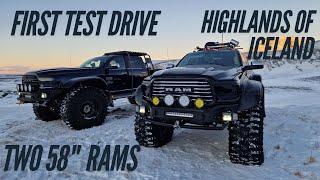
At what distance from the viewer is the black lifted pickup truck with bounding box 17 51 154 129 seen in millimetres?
8648

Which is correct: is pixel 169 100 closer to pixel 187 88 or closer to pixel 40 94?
pixel 187 88

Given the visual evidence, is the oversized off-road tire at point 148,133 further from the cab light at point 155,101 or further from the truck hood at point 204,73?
the truck hood at point 204,73

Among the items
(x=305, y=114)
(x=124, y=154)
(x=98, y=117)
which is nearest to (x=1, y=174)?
(x=124, y=154)

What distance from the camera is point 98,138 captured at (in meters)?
7.56

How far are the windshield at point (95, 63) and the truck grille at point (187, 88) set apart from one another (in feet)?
14.9

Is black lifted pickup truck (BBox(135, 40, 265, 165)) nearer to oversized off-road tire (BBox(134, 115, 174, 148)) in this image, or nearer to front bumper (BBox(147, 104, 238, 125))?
front bumper (BBox(147, 104, 238, 125))

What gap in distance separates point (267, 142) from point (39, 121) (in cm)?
658

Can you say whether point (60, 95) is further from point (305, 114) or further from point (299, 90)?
point (299, 90)

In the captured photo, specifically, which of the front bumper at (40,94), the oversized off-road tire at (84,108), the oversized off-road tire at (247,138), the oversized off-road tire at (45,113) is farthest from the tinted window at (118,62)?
the oversized off-road tire at (247,138)

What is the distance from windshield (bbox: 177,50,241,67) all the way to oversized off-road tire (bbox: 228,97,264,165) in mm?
1675

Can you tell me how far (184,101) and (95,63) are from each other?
17.3ft

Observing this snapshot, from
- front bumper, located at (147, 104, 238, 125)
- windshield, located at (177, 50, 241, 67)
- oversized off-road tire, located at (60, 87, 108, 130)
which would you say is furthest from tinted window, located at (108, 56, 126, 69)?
front bumper, located at (147, 104, 238, 125)

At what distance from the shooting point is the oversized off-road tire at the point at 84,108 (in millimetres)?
8555

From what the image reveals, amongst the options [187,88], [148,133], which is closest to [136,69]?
[148,133]
